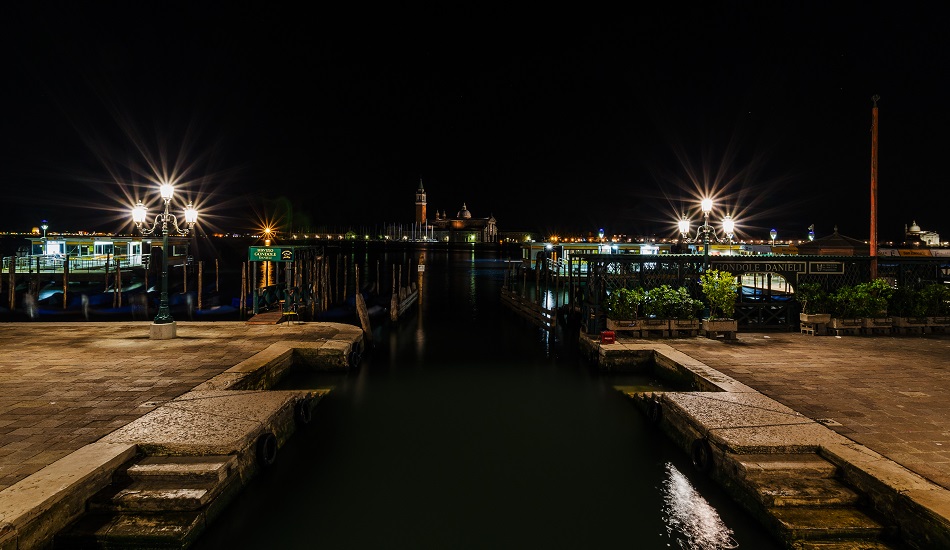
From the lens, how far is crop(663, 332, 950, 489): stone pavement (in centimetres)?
668

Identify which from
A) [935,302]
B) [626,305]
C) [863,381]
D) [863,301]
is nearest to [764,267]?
[863,301]

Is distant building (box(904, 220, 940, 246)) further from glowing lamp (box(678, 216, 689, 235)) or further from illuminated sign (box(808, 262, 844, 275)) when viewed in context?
illuminated sign (box(808, 262, 844, 275))

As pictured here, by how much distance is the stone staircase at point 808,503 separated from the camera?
18.2ft

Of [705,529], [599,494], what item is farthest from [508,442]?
[705,529]

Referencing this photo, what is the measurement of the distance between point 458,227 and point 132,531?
6887 inches

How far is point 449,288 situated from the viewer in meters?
46.3

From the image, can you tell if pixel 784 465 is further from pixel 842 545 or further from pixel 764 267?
pixel 764 267

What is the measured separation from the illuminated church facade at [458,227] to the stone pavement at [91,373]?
16063 cm

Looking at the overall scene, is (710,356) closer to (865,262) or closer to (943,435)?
(943,435)

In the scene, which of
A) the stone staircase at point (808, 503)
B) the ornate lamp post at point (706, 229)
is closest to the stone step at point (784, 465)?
the stone staircase at point (808, 503)

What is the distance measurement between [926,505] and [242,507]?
7.42 meters

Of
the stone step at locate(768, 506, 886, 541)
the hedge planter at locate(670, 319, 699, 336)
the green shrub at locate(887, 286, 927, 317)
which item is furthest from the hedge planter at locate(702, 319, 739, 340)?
the stone step at locate(768, 506, 886, 541)

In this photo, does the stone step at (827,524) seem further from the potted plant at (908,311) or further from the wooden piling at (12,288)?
the wooden piling at (12,288)

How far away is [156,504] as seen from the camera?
5980 mm
